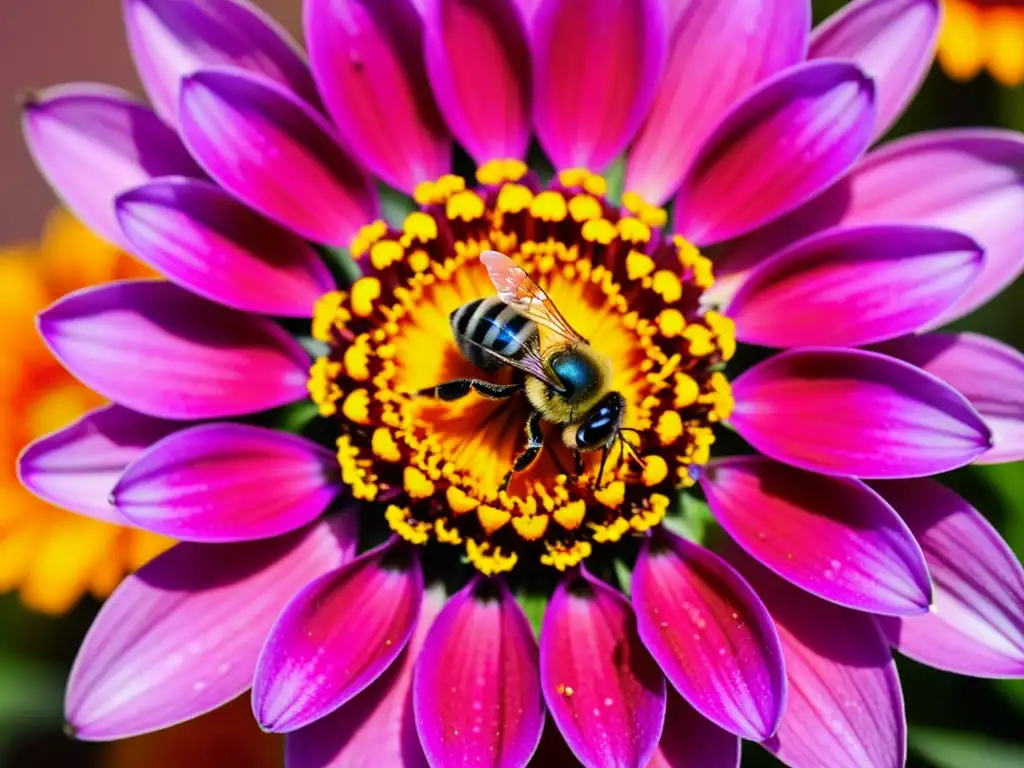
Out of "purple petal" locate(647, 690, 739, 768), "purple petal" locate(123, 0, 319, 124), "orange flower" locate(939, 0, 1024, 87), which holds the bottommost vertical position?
"purple petal" locate(647, 690, 739, 768)

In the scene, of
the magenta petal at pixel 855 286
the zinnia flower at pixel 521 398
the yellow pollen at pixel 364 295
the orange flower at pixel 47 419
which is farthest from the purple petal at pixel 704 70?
the orange flower at pixel 47 419

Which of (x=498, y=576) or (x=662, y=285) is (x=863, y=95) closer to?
(x=662, y=285)

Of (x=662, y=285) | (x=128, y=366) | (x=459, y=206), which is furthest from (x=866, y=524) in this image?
(x=128, y=366)

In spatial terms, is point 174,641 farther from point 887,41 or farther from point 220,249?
point 887,41

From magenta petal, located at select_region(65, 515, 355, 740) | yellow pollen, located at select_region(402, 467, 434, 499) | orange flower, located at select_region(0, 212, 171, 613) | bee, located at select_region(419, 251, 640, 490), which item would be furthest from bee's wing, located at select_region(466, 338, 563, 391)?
orange flower, located at select_region(0, 212, 171, 613)

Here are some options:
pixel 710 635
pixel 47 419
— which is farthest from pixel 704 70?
pixel 47 419

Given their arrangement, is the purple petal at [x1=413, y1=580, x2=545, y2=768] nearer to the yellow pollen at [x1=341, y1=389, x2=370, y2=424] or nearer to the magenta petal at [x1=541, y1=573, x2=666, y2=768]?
the magenta petal at [x1=541, y1=573, x2=666, y2=768]
